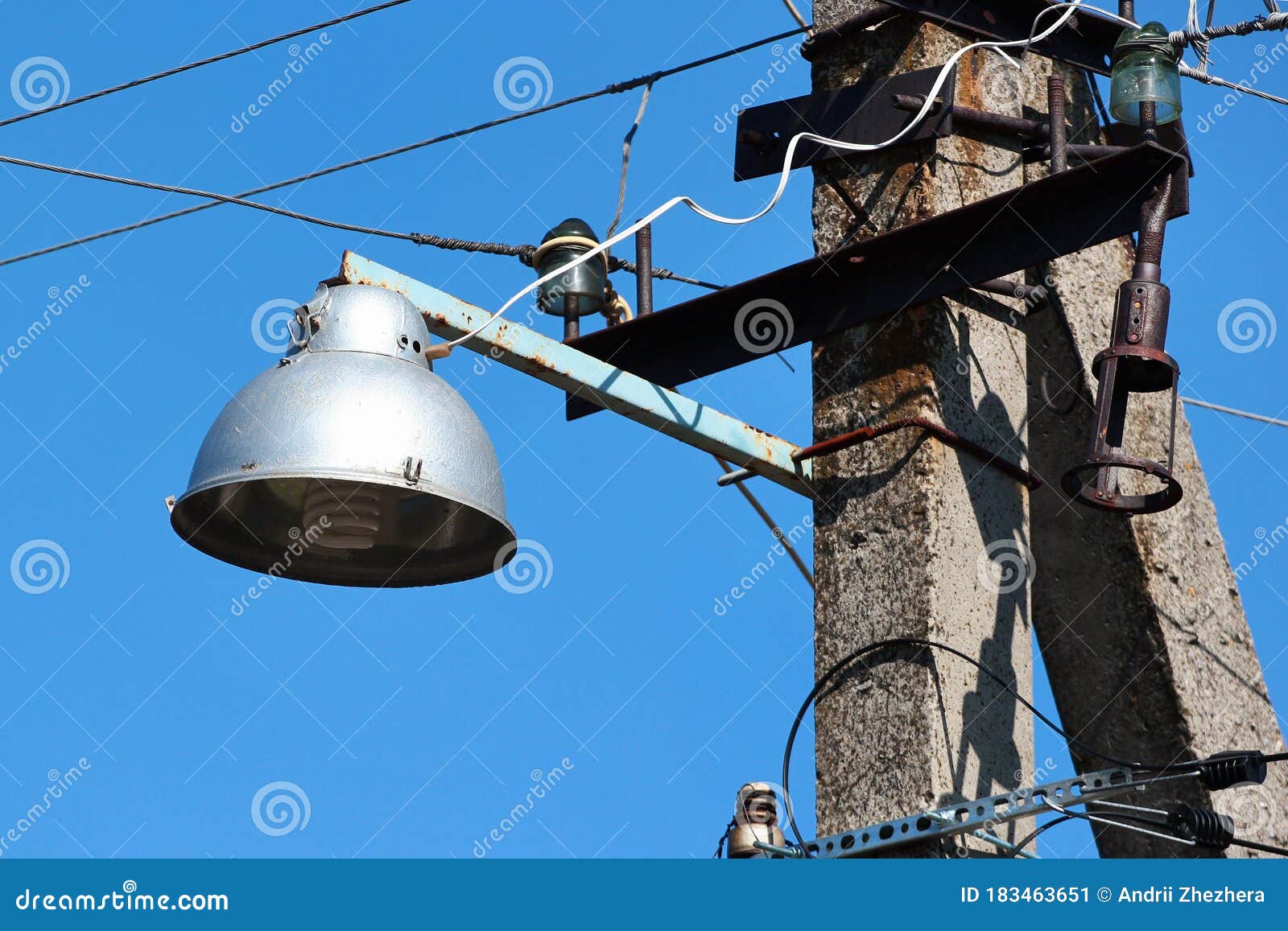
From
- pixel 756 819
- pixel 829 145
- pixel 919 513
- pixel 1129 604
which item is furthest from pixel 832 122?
pixel 756 819

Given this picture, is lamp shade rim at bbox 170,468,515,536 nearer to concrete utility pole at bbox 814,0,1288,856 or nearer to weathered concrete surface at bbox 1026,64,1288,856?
concrete utility pole at bbox 814,0,1288,856

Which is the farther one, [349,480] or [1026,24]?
[1026,24]

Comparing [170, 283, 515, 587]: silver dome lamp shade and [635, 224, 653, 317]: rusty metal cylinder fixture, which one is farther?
[635, 224, 653, 317]: rusty metal cylinder fixture

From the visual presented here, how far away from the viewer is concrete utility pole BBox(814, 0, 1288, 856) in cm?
427

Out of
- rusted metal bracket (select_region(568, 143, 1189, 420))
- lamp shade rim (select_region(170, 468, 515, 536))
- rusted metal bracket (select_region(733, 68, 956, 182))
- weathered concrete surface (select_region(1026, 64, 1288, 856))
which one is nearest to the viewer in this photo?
lamp shade rim (select_region(170, 468, 515, 536))

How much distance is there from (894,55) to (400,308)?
5.45 feet

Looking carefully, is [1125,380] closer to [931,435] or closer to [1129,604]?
[931,435]

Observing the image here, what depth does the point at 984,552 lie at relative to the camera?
4484 mm

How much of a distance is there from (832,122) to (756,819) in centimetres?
181

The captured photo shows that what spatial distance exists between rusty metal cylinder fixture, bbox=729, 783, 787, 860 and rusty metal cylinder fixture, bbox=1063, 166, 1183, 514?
126cm

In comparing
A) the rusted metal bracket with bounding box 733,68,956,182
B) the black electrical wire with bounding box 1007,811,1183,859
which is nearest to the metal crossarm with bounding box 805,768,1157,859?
the black electrical wire with bounding box 1007,811,1183,859

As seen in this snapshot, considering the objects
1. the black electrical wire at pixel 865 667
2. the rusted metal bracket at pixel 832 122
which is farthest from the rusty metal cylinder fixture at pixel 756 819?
the rusted metal bracket at pixel 832 122

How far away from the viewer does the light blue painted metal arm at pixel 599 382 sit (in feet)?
15.0

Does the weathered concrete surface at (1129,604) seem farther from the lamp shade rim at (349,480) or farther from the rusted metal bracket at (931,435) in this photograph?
the lamp shade rim at (349,480)
